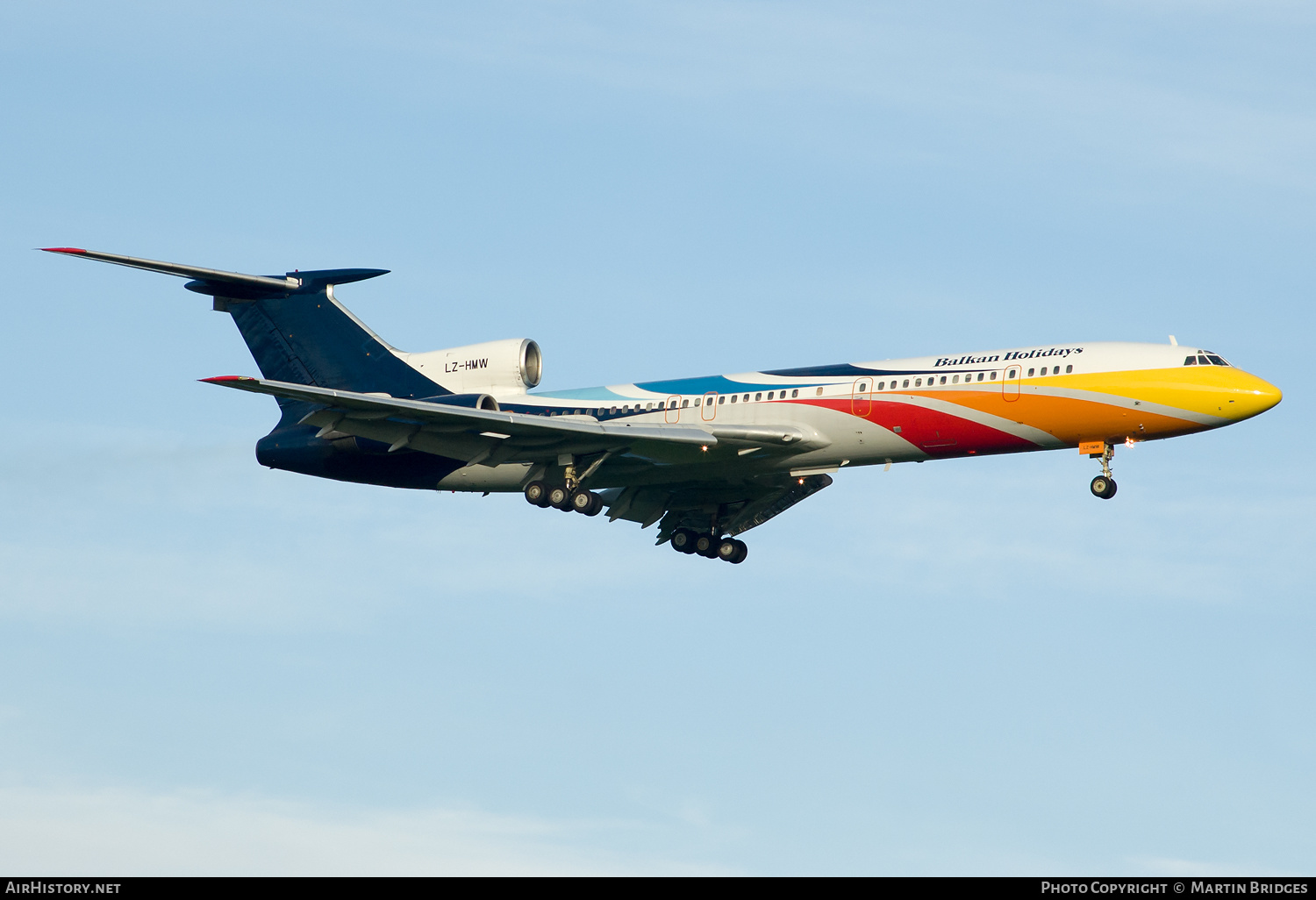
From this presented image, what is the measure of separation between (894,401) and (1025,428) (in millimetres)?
2729

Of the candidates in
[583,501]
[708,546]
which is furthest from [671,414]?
[708,546]

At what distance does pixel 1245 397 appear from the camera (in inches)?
1248

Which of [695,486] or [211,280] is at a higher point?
[211,280]

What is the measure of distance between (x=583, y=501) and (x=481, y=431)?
286cm

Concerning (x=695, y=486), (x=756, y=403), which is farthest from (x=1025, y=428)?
(x=695, y=486)

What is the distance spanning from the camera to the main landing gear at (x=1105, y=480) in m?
32.5

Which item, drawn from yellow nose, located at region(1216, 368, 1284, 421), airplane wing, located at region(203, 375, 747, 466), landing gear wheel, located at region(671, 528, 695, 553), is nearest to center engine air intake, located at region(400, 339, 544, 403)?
airplane wing, located at region(203, 375, 747, 466)

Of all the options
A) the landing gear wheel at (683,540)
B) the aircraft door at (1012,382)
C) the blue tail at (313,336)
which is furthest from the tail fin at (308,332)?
the aircraft door at (1012,382)

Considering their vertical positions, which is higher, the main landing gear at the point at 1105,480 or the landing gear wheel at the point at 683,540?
the landing gear wheel at the point at 683,540

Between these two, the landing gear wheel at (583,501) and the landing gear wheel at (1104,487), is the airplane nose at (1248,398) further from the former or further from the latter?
the landing gear wheel at (583,501)

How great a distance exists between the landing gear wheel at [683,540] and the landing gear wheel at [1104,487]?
441 inches
